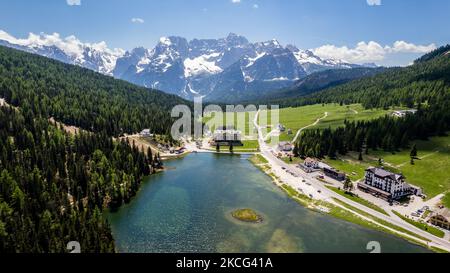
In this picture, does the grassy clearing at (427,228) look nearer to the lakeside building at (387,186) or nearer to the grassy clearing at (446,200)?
the lakeside building at (387,186)

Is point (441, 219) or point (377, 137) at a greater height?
point (377, 137)

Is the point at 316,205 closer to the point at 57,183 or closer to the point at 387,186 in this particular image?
the point at 387,186

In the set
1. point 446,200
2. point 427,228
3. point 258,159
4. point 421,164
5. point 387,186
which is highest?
point 421,164

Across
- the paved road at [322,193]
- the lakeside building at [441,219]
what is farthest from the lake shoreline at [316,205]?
the lakeside building at [441,219]

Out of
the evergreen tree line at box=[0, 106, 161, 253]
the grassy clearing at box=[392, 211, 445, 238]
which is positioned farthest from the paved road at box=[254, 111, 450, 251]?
the evergreen tree line at box=[0, 106, 161, 253]

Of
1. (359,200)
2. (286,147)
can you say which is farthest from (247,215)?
(286,147)

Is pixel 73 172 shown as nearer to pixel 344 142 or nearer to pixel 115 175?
pixel 115 175
